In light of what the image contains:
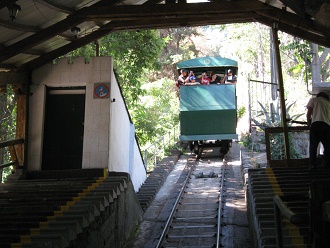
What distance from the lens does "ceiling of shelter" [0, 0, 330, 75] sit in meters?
7.68

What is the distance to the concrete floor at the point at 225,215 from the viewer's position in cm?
775

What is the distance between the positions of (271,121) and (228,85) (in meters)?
2.83

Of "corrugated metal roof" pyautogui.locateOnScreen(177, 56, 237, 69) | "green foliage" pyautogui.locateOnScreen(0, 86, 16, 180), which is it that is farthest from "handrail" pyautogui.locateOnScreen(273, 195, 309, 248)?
"corrugated metal roof" pyautogui.locateOnScreen(177, 56, 237, 69)

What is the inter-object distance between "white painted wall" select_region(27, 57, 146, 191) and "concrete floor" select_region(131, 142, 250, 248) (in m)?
1.43

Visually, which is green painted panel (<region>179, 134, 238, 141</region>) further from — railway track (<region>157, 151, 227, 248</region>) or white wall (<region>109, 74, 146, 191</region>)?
white wall (<region>109, 74, 146, 191</region>)

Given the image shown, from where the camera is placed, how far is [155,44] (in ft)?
47.8

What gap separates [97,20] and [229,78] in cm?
813

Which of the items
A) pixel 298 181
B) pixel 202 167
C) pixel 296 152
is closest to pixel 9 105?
pixel 202 167

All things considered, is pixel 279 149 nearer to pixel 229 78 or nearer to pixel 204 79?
pixel 229 78

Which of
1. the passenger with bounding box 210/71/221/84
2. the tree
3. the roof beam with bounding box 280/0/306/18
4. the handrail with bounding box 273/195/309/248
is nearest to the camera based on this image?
the handrail with bounding box 273/195/309/248

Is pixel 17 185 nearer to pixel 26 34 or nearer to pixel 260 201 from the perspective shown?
pixel 26 34

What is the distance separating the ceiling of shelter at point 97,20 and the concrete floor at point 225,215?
3909 mm

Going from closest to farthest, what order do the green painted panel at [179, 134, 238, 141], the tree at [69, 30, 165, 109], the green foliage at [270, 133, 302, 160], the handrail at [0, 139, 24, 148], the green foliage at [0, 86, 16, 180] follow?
the handrail at [0, 139, 24, 148] < the green foliage at [270, 133, 302, 160] < the green foliage at [0, 86, 16, 180] < the tree at [69, 30, 165, 109] < the green painted panel at [179, 134, 238, 141]

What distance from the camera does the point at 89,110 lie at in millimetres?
9430
